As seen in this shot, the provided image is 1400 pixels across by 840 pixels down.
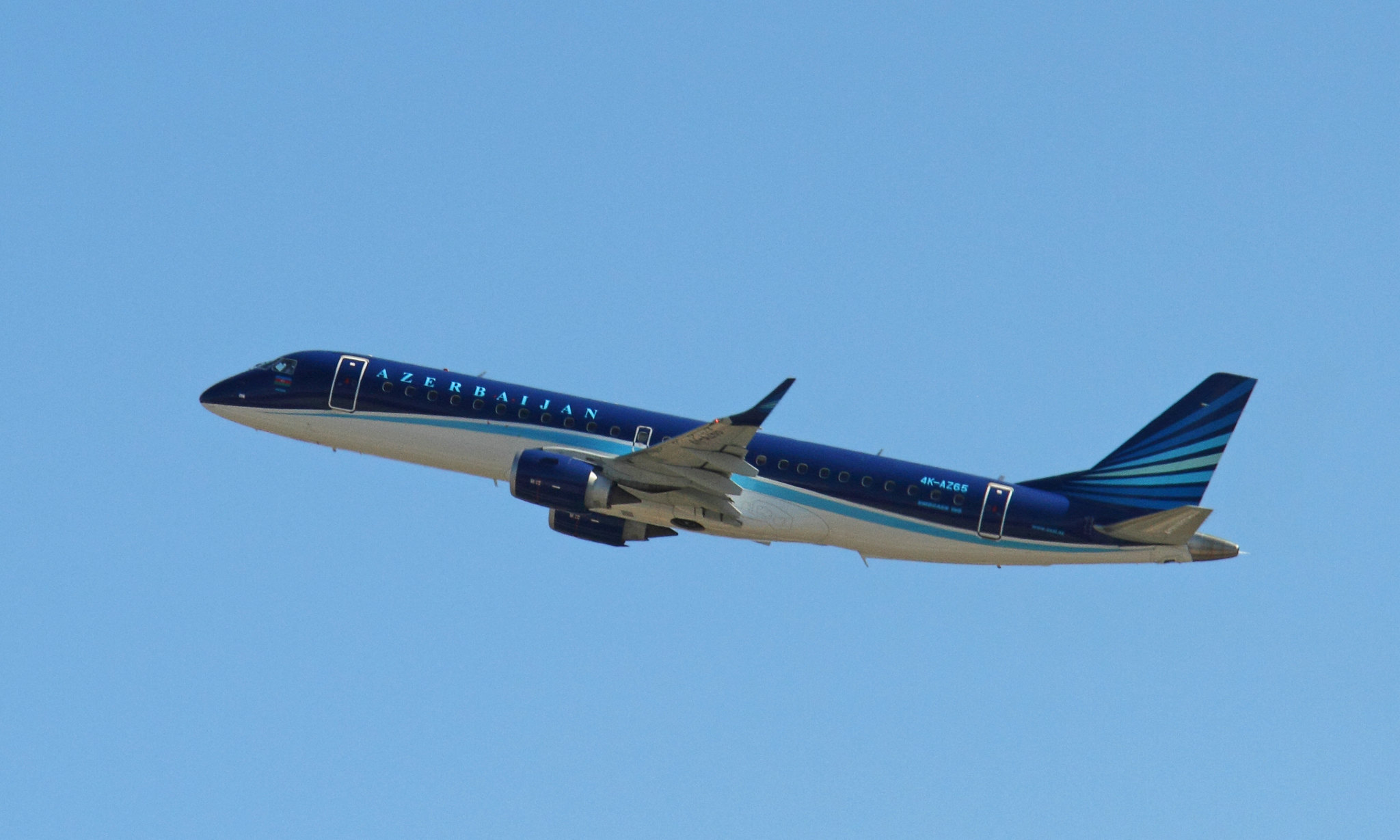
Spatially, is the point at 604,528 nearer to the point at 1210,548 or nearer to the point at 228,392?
the point at 228,392

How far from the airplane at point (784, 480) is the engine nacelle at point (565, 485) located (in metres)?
0.05

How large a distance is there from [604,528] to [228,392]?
14.4 meters

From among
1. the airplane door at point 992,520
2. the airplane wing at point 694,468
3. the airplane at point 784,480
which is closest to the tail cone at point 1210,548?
the airplane at point 784,480

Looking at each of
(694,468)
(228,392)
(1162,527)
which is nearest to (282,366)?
(228,392)

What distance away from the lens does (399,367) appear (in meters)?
57.0

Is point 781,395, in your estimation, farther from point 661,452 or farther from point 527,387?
point 527,387

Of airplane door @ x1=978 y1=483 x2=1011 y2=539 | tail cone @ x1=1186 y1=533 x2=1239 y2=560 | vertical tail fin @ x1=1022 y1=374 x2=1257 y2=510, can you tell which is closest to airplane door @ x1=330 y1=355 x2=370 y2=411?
airplane door @ x1=978 y1=483 x2=1011 y2=539

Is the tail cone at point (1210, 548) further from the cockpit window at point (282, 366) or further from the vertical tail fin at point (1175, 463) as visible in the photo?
the cockpit window at point (282, 366)

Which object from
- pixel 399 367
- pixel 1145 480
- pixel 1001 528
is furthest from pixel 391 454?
pixel 1145 480

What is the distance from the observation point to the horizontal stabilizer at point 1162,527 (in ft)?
167

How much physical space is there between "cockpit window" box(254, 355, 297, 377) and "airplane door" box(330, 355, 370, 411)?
5.91 ft

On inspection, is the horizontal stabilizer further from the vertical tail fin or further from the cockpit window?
A: the cockpit window

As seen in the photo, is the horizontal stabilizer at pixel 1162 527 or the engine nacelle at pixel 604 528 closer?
the horizontal stabilizer at pixel 1162 527

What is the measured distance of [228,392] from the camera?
193ft
